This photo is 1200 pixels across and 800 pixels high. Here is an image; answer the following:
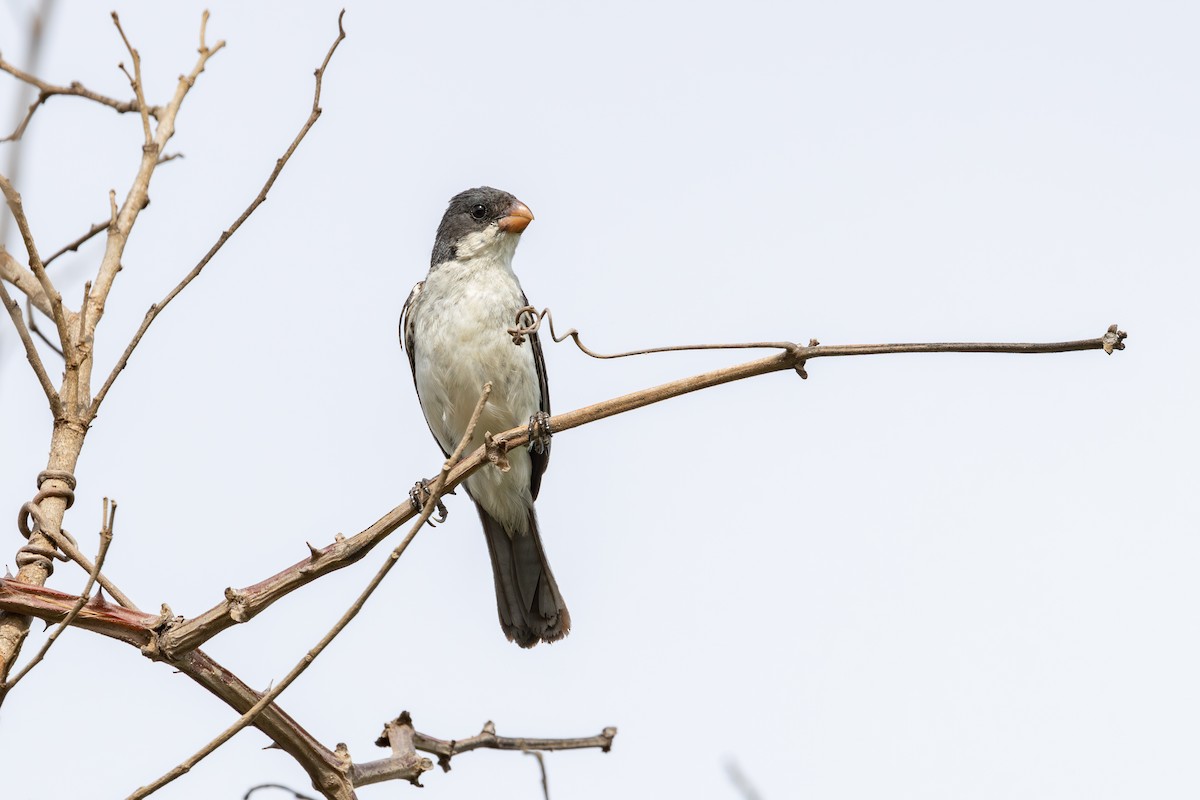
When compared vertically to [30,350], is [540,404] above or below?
above

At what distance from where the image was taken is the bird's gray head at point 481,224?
6816 mm

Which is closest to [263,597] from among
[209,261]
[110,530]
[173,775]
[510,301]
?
[110,530]

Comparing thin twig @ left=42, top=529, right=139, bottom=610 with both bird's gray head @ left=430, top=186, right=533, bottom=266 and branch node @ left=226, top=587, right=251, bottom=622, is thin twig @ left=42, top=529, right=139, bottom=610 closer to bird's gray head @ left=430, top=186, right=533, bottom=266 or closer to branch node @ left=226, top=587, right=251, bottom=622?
branch node @ left=226, top=587, right=251, bottom=622

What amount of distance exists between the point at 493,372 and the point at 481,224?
3.46 feet

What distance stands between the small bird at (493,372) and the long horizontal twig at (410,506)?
2980 millimetres

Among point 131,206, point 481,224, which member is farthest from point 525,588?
point 131,206

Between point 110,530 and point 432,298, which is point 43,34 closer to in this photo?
point 110,530

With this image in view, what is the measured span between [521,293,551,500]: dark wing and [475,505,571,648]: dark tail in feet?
0.66

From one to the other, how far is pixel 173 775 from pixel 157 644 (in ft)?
1.76

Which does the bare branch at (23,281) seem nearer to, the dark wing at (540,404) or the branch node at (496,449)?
the branch node at (496,449)

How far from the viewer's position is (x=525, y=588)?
7016mm

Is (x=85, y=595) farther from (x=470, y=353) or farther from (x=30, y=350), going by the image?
(x=470, y=353)

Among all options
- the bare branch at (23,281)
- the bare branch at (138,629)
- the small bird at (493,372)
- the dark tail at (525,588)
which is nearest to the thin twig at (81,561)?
the bare branch at (138,629)

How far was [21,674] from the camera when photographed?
91.6 inches
